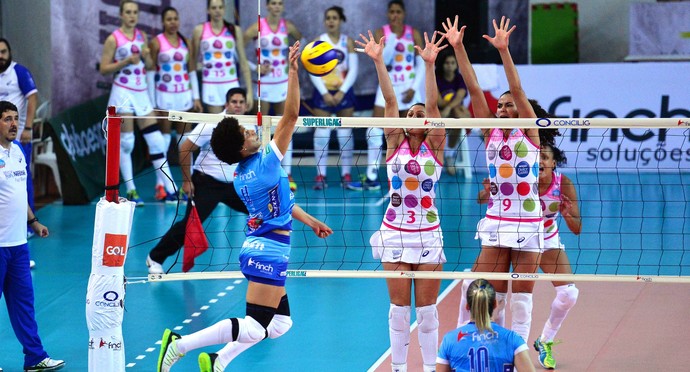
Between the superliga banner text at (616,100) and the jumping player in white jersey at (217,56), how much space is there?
409cm

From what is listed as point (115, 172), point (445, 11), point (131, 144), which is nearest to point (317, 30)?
point (445, 11)

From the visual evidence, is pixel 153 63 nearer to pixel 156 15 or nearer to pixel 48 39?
pixel 48 39

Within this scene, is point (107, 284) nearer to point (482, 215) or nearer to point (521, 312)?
point (521, 312)

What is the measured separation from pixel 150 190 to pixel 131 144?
1338 millimetres

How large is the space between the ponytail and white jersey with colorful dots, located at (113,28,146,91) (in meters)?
9.34

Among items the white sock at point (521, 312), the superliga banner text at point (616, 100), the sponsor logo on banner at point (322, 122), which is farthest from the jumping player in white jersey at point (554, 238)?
the superliga banner text at point (616, 100)

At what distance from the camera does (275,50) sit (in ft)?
49.3

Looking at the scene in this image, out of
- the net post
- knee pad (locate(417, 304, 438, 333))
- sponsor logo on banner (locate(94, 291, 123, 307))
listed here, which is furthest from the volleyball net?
sponsor logo on banner (locate(94, 291, 123, 307))

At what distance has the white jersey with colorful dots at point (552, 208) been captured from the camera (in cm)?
753

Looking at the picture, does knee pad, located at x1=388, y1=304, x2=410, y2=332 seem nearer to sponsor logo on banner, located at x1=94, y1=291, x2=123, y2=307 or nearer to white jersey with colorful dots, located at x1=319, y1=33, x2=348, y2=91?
sponsor logo on banner, located at x1=94, y1=291, x2=123, y2=307

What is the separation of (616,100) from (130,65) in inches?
292

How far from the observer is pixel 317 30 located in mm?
18172

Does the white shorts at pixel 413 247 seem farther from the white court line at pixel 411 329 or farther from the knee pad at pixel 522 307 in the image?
the white court line at pixel 411 329

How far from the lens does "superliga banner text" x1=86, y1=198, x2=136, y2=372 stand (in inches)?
242
